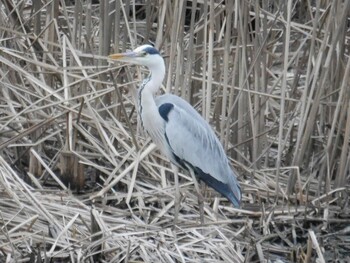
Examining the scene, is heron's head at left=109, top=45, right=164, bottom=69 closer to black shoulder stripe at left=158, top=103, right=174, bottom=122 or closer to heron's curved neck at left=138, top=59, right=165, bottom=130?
heron's curved neck at left=138, top=59, right=165, bottom=130

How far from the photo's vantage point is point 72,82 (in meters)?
5.69

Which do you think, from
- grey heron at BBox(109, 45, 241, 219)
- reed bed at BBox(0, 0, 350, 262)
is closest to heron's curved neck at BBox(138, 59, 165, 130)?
grey heron at BBox(109, 45, 241, 219)

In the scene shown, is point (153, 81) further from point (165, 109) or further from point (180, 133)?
point (180, 133)

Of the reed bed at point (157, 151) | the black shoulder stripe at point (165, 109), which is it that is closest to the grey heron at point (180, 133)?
the black shoulder stripe at point (165, 109)

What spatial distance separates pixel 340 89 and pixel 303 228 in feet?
2.67

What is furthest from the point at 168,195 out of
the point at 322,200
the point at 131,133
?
the point at 322,200

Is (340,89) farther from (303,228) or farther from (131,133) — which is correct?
(131,133)

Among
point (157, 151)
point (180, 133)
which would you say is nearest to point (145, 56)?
point (180, 133)

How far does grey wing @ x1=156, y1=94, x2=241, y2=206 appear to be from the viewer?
17.5 ft

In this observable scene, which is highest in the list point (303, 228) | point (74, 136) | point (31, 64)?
point (31, 64)

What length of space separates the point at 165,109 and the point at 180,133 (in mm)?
173

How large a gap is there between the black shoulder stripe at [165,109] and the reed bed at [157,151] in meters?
0.22

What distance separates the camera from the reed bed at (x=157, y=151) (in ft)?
16.5

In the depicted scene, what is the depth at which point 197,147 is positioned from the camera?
549 centimetres
